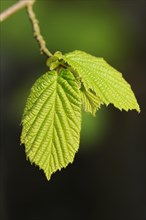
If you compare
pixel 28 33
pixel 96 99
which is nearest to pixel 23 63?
pixel 28 33

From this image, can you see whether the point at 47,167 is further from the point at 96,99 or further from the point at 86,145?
the point at 86,145

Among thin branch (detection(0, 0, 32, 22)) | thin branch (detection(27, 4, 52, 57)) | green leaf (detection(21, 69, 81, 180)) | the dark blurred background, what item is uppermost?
the dark blurred background

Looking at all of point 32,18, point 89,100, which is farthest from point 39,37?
point 89,100

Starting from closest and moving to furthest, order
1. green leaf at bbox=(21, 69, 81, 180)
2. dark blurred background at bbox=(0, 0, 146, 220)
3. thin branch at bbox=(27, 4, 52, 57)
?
green leaf at bbox=(21, 69, 81, 180) < thin branch at bbox=(27, 4, 52, 57) < dark blurred background at bbox=(0, 0, 146, 220)

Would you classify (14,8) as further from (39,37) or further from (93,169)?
(93,169)

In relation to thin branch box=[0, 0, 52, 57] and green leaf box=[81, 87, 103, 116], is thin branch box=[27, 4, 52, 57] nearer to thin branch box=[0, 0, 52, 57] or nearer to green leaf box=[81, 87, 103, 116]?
thin branch box=[0, 0, 52, 57]

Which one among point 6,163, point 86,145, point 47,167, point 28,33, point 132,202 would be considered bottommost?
point 47,167

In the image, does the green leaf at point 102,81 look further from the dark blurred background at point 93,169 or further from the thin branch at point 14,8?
the dark blurred background at point 93,169

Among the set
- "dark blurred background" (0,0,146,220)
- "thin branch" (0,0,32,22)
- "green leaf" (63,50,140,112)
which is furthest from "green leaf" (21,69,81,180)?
"dark blurred background" (0,0,146,220)
